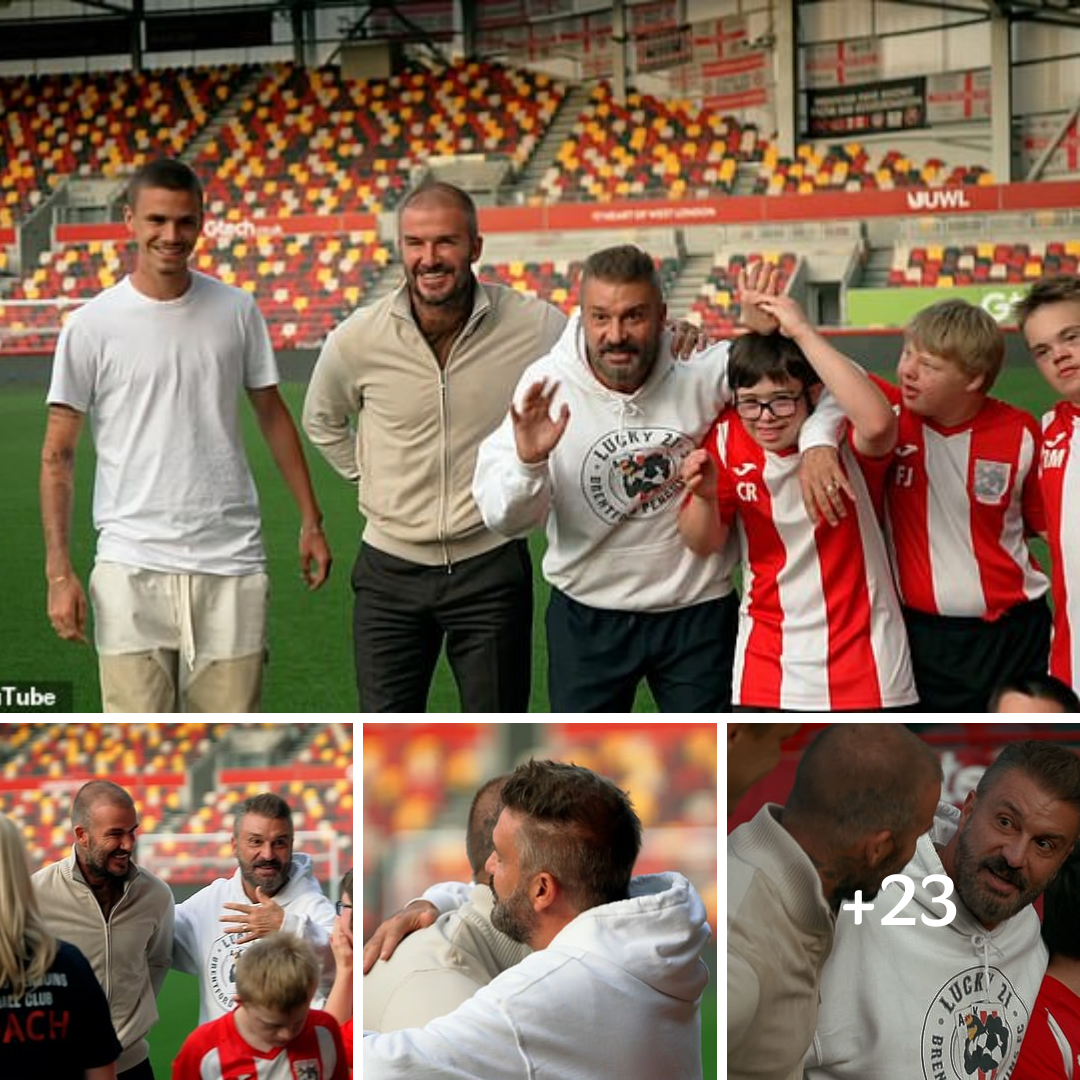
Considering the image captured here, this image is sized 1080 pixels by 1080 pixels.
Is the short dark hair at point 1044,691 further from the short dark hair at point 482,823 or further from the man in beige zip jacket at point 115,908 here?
the man in beige zip jacket at point 115,908

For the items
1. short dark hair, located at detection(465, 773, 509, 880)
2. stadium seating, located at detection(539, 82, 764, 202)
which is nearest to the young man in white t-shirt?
short dark hair, located at detection(465, 773, 509, 880)

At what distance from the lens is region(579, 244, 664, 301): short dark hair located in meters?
3.10

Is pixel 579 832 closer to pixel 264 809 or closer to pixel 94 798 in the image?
pixel 264 809

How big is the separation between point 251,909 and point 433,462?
4.30 feet

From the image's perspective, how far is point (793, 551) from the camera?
3.14 m

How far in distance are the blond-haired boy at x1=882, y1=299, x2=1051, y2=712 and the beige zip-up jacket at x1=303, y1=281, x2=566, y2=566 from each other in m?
0.81

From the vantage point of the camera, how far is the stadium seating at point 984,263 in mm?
18906

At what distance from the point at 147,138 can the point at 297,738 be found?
22857 millimetres

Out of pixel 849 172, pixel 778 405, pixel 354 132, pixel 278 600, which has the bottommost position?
pixel 278 600

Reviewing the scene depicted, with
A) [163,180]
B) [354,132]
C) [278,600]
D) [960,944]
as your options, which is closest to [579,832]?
[960,944]

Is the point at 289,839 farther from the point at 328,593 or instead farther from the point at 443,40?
the point at 443,40

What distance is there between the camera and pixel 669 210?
68.5 ft

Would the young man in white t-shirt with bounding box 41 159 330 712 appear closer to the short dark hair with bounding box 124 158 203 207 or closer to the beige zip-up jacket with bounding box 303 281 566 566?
the short dark hair with bounding box 124 158 203 207

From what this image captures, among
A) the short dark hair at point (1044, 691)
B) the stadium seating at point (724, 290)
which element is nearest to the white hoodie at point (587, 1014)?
the short dark hair at point (1044, 691)
